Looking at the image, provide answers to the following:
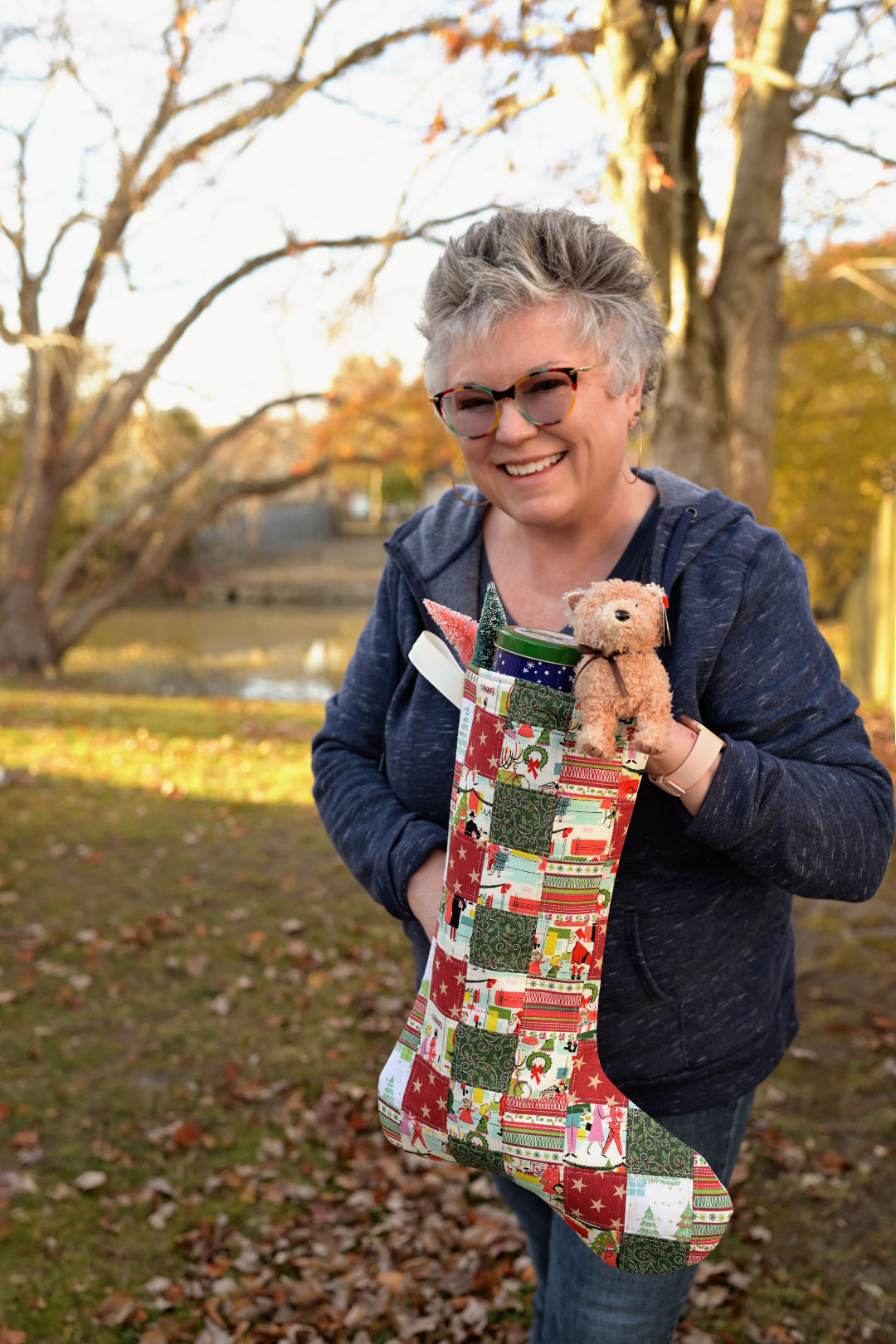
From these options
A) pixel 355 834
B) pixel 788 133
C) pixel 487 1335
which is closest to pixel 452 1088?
pixel 355 834

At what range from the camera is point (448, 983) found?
1583 mm

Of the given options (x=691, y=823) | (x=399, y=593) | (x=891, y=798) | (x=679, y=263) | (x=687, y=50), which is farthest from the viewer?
(x=679, y=263)

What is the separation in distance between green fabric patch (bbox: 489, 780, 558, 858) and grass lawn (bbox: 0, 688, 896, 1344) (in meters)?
2.30

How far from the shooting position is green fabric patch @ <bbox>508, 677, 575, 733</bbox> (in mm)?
1454

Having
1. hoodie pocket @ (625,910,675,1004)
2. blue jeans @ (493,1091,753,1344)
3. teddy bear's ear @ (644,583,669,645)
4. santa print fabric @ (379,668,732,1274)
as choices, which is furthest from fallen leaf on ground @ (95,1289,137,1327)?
teddy bear's ear @ (644,583,669,645)

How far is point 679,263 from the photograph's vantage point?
16.8 feet

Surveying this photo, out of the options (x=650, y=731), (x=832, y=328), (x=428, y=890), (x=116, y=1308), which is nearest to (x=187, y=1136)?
(x=116, y=1308)

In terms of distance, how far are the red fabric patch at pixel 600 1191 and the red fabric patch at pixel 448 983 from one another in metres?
0.30

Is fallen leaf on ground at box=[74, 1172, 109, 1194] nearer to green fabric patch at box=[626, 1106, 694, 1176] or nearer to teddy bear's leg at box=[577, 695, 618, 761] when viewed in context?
green fabric patch at box=[626, 1106, 694, 1176]

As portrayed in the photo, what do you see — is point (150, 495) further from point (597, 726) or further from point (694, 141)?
point (597, 726)

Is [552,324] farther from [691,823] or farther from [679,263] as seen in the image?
[679,263]

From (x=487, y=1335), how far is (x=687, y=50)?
5287 mm

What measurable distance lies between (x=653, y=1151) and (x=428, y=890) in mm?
549

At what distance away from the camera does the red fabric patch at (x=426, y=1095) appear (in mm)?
1604
